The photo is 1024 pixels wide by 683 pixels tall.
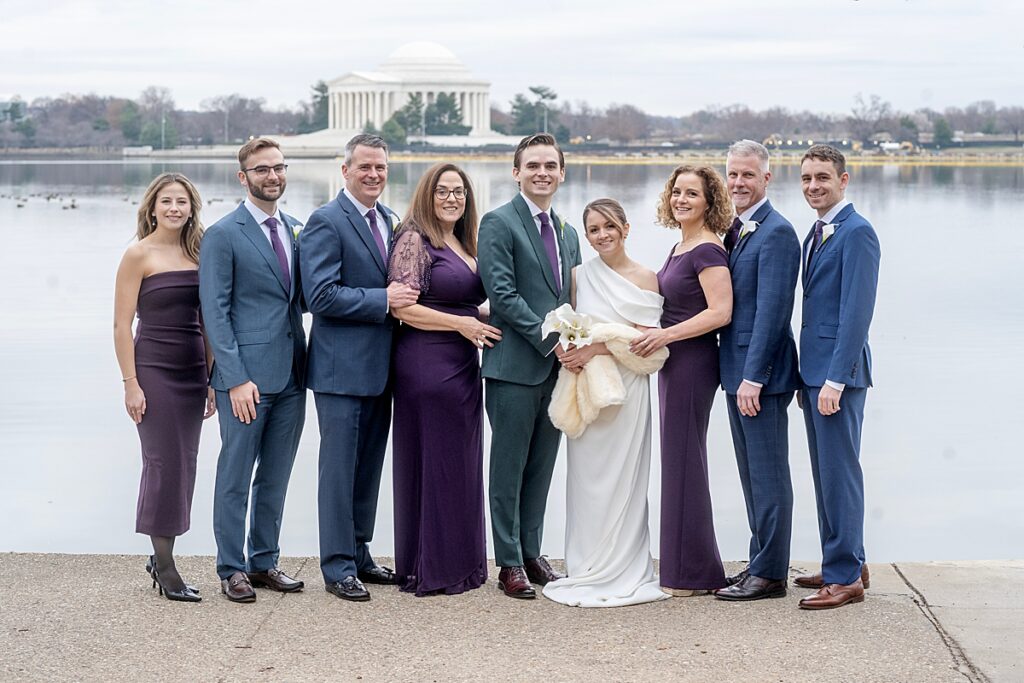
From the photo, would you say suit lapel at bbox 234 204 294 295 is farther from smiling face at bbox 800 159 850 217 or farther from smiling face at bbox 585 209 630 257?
smiling face at bbox 800 159 850 217

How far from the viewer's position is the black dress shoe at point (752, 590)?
7.06 m

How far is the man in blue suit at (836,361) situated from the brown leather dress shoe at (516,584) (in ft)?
4.33

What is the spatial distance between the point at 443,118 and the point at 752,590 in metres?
126

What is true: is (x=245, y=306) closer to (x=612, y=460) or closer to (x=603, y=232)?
(x=603, y=232)

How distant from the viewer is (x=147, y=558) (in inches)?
309

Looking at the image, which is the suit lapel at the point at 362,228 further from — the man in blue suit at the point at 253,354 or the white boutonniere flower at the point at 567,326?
the white boutonniere flower at the point at 567,326

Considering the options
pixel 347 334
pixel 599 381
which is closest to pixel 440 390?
pixel 347 334

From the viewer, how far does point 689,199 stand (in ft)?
23.2

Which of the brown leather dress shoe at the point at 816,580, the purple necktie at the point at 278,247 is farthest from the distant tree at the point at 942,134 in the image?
the purple necktie at the point at 278,247

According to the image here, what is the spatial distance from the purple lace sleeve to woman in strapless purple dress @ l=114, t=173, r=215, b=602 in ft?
3.26

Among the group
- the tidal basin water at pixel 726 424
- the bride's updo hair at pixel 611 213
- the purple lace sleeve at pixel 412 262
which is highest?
the bride's updo hair at pixel 611 213

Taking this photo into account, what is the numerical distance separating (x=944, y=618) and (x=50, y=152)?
130m

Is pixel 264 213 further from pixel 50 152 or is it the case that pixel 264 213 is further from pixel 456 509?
pixel 50 152

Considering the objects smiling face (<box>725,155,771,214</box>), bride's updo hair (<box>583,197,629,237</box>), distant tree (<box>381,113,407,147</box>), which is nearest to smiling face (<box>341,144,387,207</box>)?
bride's updo hair (<box>583,197,629,237</box>)
